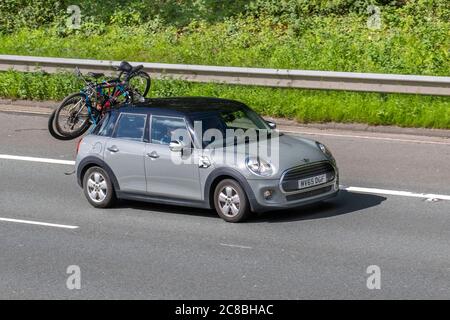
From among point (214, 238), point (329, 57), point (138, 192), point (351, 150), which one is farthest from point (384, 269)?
point (329, 57)

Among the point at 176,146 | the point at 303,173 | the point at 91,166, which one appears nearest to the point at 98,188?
the point at 91,166

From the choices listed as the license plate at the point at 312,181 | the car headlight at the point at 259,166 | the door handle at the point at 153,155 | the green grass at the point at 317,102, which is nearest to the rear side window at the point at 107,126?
the door handle at the point at 153,155

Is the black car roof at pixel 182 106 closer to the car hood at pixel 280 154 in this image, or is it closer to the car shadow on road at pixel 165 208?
the car hood at pixel 280 154

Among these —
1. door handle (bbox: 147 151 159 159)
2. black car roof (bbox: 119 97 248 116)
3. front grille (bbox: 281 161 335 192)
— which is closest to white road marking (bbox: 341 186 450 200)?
front grille (bbox: 281 161 335 192)

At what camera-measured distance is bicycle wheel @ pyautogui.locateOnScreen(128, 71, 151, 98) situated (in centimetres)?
2059

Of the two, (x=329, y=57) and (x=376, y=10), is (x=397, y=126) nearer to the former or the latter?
(x=329, y=57)

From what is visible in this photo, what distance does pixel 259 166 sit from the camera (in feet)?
46.2

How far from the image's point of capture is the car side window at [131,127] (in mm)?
15292

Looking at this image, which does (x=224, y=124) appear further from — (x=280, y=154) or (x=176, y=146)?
(x=280, y=154)

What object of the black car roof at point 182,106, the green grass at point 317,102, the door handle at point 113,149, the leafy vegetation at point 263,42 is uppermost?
the leafy vegetation at point 263,42

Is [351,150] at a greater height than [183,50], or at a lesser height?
lesser

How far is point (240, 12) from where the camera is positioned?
2638cm

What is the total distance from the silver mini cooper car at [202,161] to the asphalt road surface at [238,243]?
1.08ft
